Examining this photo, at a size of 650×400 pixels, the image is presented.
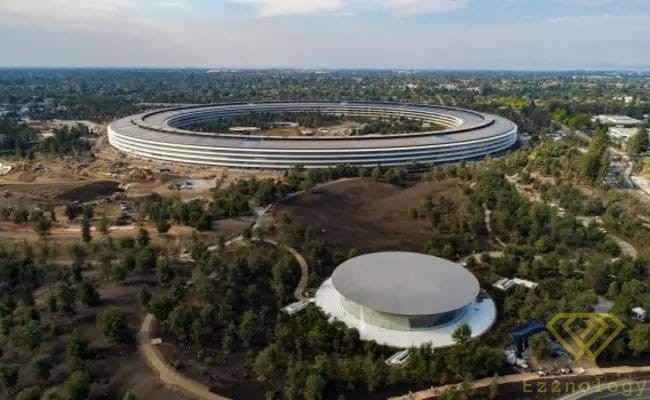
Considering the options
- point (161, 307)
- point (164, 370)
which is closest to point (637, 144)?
point (161, 307)

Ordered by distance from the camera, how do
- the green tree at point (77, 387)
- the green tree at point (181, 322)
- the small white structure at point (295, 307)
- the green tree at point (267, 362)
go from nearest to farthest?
1. the green tree at point (77, 387)
2. the green tree at point (267, 362)
3. the green tree at point (181, 322)
4. the small white structure at point (295, 307)

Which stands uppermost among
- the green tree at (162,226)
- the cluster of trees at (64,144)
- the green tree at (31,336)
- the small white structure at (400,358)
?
the cluster of trees at (64,144)

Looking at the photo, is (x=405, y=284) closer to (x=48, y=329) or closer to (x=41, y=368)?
(x=41, y=368)

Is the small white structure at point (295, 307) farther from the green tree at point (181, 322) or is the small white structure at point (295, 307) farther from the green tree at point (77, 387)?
the green tree at point (77, 387)

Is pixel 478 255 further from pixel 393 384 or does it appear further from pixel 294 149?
pixel 294 149

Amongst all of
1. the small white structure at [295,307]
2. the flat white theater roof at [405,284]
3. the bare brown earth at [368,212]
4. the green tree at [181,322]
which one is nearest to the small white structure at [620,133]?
the bare brown earth at [368,212]

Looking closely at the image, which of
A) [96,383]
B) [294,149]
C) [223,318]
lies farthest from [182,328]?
[294,149]
